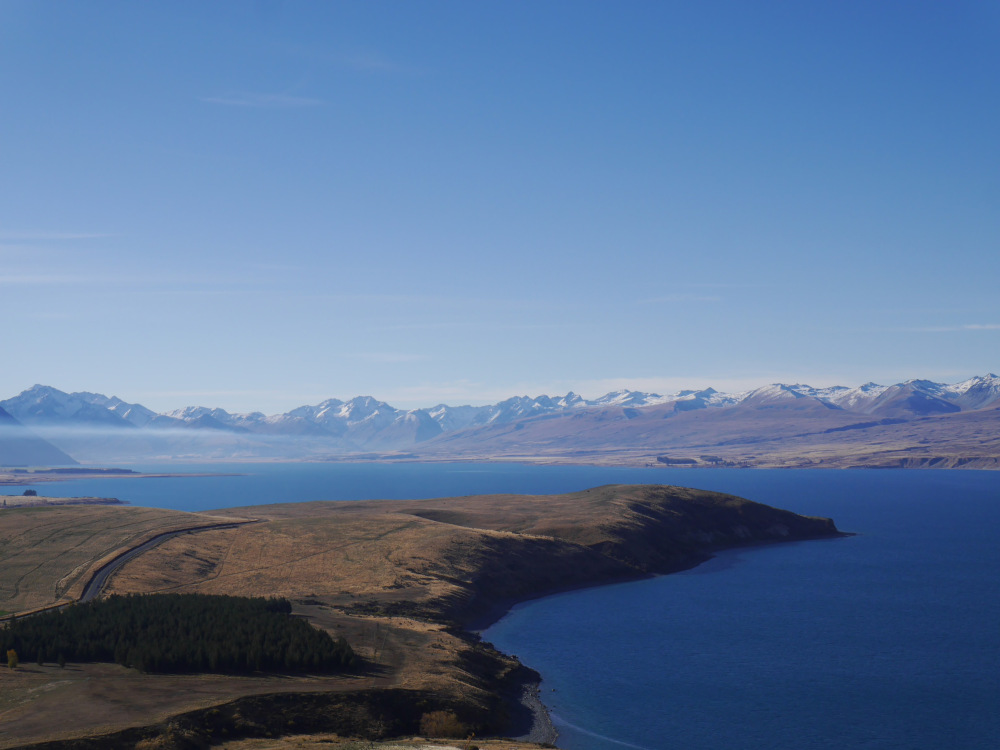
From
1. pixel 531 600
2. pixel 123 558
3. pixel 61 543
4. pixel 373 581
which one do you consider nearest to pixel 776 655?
pixel 531 600

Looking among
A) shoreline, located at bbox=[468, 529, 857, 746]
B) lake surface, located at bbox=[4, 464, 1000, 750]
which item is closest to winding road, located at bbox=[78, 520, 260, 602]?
shoreline, located at bbox=[468, 529, 857, 746]

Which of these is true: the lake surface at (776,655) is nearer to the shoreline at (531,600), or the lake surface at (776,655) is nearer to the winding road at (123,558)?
the shoreline at (531,600)

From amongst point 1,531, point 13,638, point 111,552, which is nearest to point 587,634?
point 13,638

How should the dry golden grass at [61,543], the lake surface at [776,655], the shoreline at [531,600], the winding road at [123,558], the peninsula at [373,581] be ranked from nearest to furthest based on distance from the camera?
the peninsula at [373,581] → the lake surface at [776,655] → the shoreline at [531,600] → the dry golden grass at [61,543] → the winding road at [123,558]

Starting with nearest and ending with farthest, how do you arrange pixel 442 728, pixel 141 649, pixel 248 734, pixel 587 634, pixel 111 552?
pixel 248 734 → pixel 442 728 → pixel 141 649 → pixel 587 634 → pixel 111 552

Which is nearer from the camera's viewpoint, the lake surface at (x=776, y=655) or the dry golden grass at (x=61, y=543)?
the lake surface at (x=776, y=655)

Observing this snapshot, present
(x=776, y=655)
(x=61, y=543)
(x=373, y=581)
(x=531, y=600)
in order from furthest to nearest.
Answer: (x=61, y=543), (x=531, y=600), (x=373, y=581), (x=776, y=655)

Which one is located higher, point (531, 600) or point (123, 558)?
point (123, 558)

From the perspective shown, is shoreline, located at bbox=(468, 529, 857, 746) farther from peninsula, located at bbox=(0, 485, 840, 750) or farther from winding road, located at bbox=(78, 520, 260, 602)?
winding road, located at bbox=(78, 520, 260, 602)

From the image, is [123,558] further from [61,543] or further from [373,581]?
[373,581]

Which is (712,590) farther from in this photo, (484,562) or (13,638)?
(13,638)

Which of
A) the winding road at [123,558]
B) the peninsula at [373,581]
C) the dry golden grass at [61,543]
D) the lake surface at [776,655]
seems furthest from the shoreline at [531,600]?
the dry golden grass at [61,543]
